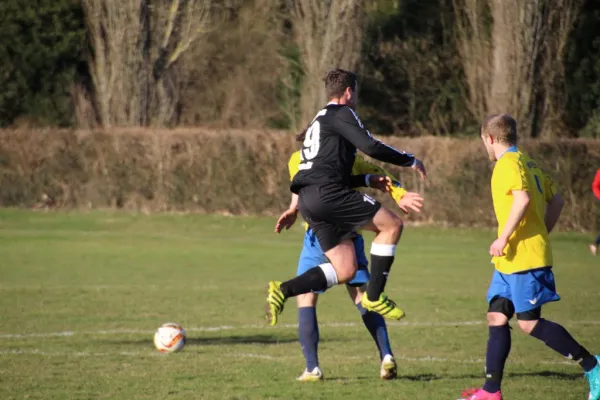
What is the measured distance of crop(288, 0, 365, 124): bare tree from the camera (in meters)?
27.2

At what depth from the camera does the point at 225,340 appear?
10.7 m

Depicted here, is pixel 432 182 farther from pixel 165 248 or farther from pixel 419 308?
pixel 419 308

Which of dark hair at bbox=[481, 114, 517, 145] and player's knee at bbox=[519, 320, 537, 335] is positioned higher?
dark hair at bbox=[481, 114, 517, 145]

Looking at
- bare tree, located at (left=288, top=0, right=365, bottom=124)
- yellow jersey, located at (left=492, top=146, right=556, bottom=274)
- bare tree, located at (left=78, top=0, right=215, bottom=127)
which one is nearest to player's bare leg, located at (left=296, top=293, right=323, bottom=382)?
yellow jersey, located at (left=492, top=146, right=556, bottom=274)

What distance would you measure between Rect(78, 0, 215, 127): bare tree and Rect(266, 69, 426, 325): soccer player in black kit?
2260cm

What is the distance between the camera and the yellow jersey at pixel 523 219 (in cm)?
716

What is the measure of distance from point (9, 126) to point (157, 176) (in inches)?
429

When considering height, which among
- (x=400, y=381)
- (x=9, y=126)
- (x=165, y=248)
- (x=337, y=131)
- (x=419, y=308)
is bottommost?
(x=9, y=126)

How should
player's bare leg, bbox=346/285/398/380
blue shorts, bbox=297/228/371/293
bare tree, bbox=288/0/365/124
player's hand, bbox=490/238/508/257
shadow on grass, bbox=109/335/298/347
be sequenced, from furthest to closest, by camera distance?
bare tree, bbox=288/0/365/124 < shadow on grass, bbox=109/335/298/347 < blue shorts, bbox=297/228/371/293 < player's bare leg, bbox=346/285/398/380 < player's hand, bbox=490/238/508/257

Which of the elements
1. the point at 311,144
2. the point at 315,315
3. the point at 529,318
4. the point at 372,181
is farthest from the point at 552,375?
the point at 311,144

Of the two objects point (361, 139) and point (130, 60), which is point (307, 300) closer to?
point (361, 139)

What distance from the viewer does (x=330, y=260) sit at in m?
8.00

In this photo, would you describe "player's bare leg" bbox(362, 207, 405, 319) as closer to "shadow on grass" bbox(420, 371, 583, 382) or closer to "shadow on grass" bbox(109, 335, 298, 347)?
"shadow on grass" bbox(420, 371, 583, 382)

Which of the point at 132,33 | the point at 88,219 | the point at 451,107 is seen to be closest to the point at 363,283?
the point at 88,219
